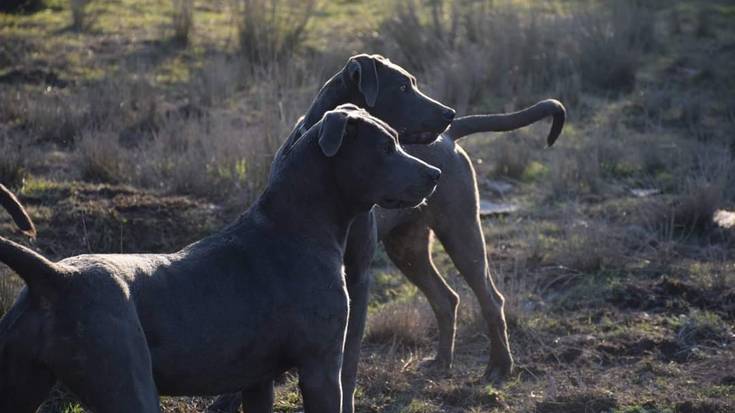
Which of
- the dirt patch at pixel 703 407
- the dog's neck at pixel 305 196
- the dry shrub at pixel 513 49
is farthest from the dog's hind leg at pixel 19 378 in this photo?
the dry shrub at pixel 513 49

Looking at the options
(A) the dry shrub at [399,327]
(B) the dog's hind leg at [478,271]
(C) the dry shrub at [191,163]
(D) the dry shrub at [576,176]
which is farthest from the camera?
(D) the dry shrub at [576,176]

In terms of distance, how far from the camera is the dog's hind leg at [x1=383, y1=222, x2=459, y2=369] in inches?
297

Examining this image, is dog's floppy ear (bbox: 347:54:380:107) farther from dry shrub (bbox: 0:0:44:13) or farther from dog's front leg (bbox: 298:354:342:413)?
dry shrub (bbox: 0:0:44:13)

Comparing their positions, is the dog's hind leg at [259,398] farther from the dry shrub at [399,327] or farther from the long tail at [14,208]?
the dry shrub at [399,327]

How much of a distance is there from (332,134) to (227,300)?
894 mm

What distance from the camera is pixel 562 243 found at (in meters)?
9.55

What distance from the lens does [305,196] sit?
5.34 meters

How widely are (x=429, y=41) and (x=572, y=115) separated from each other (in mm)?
2334

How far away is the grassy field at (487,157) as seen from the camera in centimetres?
761

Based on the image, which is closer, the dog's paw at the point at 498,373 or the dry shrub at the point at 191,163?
the dog's paw at the point at 498,373

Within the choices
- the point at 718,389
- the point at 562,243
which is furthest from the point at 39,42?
the point at 718,389

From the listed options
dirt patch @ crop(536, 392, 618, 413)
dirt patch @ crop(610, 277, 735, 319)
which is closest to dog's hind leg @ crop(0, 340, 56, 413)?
dirt patch @ crop(536, 392, 618, 413)

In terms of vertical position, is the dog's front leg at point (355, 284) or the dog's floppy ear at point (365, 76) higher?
the dog's floppy ear at point (365, 76)

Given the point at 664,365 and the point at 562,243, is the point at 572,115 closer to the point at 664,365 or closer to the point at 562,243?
the point at 562,243
